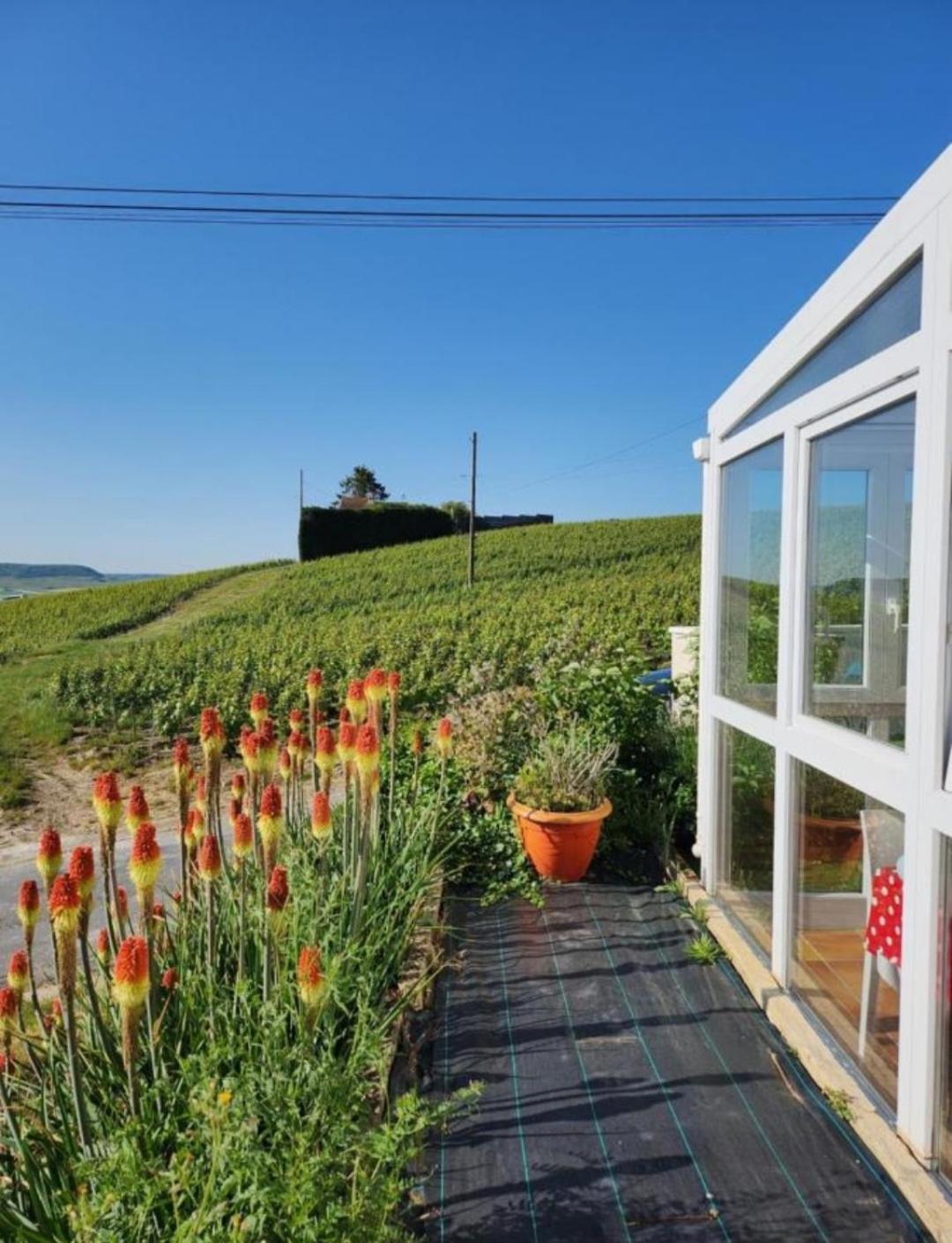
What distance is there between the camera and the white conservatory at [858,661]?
1.93 m

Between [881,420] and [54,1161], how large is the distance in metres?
2.79

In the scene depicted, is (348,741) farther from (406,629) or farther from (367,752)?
(406,629)

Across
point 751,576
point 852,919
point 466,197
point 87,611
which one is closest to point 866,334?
point 751,576

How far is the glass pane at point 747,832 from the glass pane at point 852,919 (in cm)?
32

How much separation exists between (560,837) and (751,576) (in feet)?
5.35

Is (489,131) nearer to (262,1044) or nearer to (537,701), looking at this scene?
(537,701)

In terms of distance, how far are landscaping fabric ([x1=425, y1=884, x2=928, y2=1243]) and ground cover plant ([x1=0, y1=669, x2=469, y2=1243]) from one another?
24 cm

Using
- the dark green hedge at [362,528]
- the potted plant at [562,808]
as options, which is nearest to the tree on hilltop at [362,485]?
the dark green hedge at [362,528]

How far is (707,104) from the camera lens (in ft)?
28.9

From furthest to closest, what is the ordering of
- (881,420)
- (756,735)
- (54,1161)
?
(756,735)
(881,420)
(54,1161)

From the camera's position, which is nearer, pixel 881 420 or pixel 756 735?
pixel 881 420

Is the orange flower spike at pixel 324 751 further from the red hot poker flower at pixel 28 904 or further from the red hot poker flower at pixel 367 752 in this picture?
the red hot poker flower at pixel 28 904

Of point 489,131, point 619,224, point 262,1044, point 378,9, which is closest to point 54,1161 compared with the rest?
point 262,1044

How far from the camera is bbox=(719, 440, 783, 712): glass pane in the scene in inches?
122
